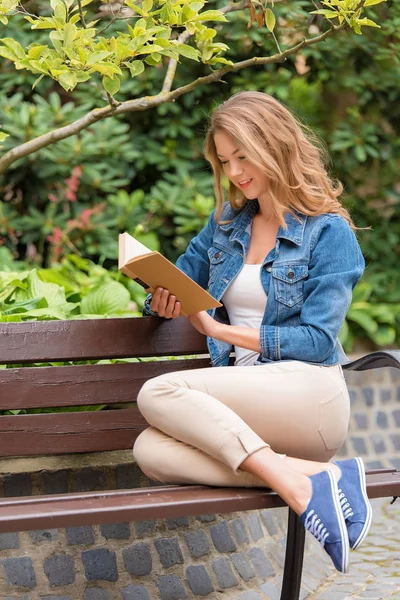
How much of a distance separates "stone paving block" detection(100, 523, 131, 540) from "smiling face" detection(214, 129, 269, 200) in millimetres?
1215

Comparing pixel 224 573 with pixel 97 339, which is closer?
pixel 97 339

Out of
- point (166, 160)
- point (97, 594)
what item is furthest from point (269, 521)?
point (166, 160)

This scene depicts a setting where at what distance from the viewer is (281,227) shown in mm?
3084

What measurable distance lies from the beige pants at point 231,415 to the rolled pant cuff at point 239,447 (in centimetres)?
1

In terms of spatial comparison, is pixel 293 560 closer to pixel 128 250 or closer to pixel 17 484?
pixel 17 484

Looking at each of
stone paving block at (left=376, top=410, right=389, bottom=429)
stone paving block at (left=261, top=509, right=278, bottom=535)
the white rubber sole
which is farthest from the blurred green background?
the white rubber sole

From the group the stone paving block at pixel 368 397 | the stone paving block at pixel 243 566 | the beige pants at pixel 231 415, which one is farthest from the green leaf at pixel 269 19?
the stone paving block at pixel 368 397

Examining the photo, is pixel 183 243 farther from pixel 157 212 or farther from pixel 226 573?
pixel 226 573

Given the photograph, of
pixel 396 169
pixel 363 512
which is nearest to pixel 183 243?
pixel 396 169

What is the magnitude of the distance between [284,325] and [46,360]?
0.83 meters

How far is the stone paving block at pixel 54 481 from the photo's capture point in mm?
3314

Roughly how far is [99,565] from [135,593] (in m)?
0.16

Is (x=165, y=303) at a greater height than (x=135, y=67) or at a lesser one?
lesser

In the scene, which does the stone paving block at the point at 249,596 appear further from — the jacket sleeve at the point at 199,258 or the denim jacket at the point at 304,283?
the jacket sleeve at the point at 199,258
